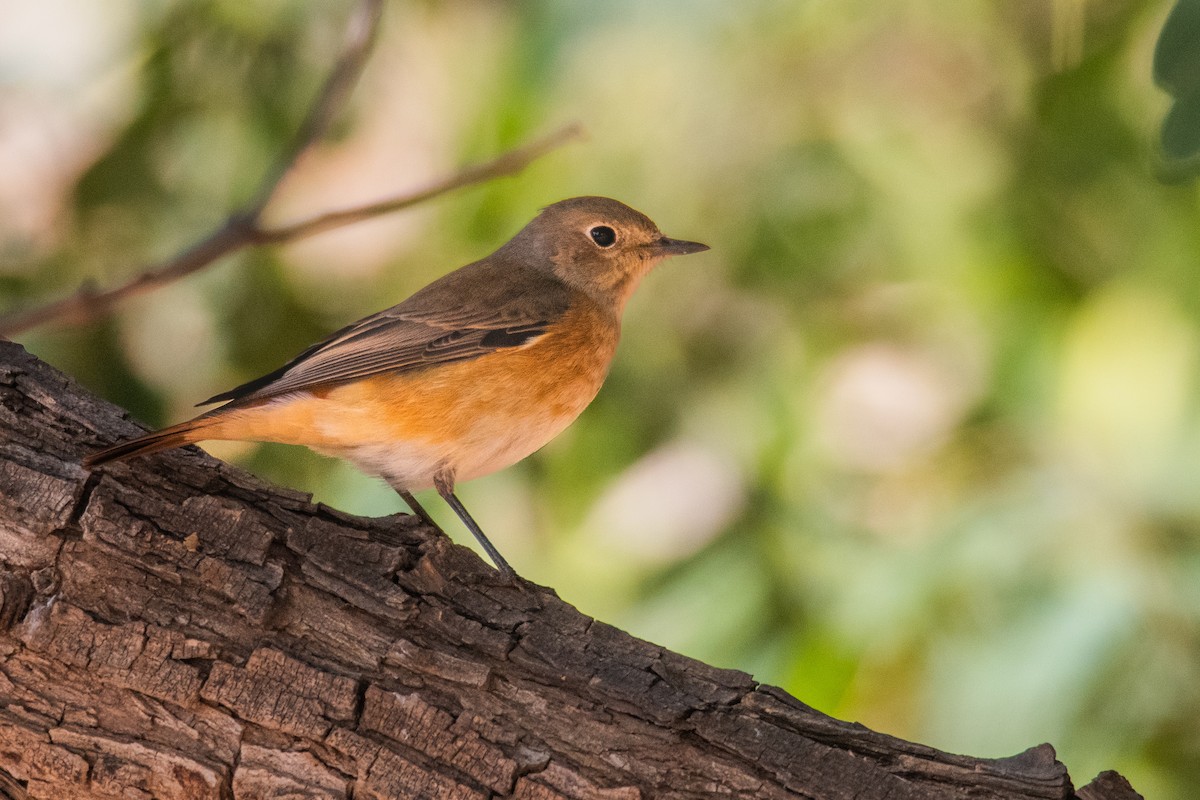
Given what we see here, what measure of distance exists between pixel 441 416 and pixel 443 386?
0.10 metres

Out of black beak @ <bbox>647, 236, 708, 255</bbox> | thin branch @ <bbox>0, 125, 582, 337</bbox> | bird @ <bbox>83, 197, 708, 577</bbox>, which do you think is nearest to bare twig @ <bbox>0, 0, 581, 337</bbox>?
thin branch @ <bbox>0, 125, 582, 337</bbox>

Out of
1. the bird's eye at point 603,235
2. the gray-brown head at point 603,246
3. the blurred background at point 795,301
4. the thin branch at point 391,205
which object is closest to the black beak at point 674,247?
the gray-brown head at point 603,246

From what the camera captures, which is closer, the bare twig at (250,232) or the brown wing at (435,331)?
the bare twig at (250,232)

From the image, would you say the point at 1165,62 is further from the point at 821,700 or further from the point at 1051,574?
the point at 821,700

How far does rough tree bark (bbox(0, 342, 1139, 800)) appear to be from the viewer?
104 inches

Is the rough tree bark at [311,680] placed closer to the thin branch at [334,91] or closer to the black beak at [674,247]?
the thin branch at [334,91]

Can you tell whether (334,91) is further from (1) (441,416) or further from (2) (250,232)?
(1) (441,416)

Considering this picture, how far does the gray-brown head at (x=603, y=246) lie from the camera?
4.48 m

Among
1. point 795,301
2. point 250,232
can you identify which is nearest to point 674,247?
point 795,301

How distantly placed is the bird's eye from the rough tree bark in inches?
70.3

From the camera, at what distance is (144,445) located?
9.36 feet

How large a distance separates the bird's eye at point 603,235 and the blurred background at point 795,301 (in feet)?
1.69

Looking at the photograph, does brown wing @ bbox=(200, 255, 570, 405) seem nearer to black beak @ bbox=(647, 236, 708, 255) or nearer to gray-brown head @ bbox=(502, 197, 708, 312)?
gray-brown head @ bbox=(502, 197, 708, 312)

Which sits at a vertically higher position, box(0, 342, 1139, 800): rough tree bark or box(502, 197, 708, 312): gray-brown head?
box(502, 197, 708, 312): gray-brown head
